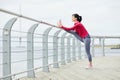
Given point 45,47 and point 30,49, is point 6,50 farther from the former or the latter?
point 45,47

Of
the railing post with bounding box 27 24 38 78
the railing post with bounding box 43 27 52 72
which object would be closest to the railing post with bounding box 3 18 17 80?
the railing post with bounding box 27 24 38 78

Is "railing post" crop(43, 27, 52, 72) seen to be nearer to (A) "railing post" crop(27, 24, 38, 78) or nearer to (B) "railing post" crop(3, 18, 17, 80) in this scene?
→ (A) "railing post" crop(27, 24, 38, 78)

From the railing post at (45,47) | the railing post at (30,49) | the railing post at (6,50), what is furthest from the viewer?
the railing post at (45,47)

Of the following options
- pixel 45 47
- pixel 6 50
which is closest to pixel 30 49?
pixel 45 47

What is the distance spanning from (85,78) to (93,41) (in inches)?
427

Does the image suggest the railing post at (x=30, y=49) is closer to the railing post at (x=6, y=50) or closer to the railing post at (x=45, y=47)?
the railing post at (x=45, y=47)

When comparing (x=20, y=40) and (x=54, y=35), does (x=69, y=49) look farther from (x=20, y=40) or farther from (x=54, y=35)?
(x=20, y=40)

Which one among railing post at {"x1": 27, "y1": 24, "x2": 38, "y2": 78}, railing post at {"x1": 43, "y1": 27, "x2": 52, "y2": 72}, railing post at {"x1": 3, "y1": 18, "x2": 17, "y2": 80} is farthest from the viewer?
railing post at {"x1": 43, "y1": 27, "x2": 52, "y2": 72}

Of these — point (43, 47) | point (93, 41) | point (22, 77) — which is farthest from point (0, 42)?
point (93, 41)

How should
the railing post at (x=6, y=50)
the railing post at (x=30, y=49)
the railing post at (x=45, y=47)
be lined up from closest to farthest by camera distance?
the railing post at (x=6, y=50), the railing post at (x=30, y=49), the railing post at (x=45, y=47)

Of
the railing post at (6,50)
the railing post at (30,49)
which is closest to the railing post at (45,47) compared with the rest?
the railing post at (30,49)

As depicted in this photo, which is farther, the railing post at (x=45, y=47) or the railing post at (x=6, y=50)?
the railing post at (x=45, y=47)

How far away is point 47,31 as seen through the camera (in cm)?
927

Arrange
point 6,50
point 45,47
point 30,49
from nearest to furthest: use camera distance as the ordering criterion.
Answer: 1. point 6,50
2. point 30,49
3. point 45,47
